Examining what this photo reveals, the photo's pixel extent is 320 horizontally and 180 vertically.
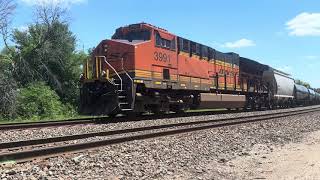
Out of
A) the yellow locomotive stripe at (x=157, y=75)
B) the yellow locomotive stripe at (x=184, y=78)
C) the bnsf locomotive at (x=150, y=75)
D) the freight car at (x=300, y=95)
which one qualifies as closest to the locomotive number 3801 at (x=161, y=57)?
the bnsf locomotive at (x=150, y=75)

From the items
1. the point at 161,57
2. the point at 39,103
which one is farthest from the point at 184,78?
the point at 39,103

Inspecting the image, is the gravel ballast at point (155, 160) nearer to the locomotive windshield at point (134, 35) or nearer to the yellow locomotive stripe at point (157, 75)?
the yellow locomotive stripe at point (157, 75)

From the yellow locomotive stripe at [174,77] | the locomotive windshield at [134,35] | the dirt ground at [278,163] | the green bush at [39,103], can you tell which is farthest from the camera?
the green bush at [39,103]

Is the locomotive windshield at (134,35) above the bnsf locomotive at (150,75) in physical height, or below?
above

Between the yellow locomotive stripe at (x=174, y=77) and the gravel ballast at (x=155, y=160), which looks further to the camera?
the yellow locomotive stripe at (x=174, y=77)

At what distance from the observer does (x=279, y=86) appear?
3866cm

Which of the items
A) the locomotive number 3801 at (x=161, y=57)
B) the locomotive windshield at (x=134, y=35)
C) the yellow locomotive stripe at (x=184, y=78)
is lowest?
the yellow locomotive stripe at (x=184, y=78)

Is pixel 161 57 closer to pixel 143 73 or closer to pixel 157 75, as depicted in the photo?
pixel 157 75

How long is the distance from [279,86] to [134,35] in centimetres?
2265

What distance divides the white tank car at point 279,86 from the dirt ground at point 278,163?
84.8 ft

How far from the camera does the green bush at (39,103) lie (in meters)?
27.1

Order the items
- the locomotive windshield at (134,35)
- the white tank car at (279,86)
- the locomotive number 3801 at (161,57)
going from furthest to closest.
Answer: the white tank car at (279,86)
the locomotive number 3801 at (161,57)
the locomotive windshield at (134,35)

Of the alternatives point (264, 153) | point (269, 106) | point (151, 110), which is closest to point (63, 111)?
point (151, 110)

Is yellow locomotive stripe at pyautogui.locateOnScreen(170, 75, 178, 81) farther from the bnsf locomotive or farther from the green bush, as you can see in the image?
the green bush
